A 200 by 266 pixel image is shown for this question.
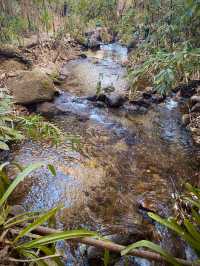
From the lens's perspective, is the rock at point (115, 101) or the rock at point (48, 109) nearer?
the rock at point (48, 109)

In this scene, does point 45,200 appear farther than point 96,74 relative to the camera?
No

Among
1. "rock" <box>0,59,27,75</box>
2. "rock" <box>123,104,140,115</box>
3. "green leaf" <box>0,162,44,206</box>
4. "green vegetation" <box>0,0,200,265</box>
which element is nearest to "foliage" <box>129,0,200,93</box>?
"green vegetation" <box>0,0,200,265</box>

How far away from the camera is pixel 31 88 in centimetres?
653

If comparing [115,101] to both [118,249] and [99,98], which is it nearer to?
[99,98]

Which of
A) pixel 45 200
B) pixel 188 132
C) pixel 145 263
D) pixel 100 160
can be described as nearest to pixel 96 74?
pixel 188 132

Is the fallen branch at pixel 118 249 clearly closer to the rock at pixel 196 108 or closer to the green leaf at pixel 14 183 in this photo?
the green leaf at pixel 14 183

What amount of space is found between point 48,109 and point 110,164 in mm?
2466

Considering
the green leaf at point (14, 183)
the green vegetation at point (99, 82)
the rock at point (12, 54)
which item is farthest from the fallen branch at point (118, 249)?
the rock at point (12, 54)

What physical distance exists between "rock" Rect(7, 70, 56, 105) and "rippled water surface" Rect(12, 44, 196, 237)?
0.42 m

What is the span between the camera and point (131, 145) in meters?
5.20

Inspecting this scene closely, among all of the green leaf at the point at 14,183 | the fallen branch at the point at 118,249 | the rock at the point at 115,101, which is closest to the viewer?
the fallen branch at the point at 118,249

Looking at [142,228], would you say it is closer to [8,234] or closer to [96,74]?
[8,234]

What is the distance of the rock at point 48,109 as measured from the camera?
6.21 metres

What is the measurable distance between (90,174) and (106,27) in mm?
15641
